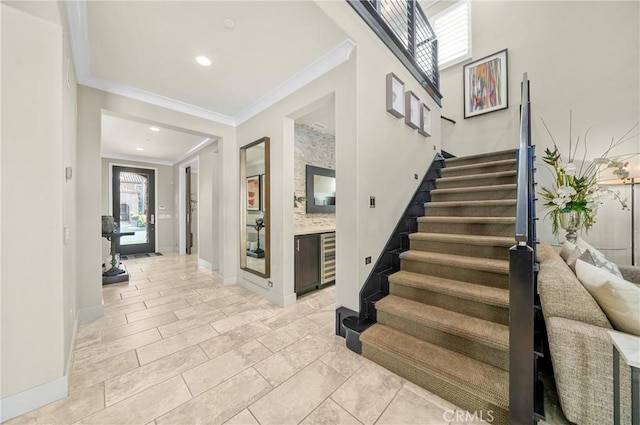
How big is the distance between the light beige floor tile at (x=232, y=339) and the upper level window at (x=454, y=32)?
5.71 meters

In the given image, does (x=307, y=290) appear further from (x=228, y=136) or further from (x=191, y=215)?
(x=191, y=215)

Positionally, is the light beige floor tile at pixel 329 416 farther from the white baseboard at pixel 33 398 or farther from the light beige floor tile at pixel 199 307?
the light beige floor tile at pixel 199 307

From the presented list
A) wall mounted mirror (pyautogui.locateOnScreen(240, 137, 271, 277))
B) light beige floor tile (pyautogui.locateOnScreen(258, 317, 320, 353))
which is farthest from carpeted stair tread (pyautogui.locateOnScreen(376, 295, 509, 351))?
wall mounted mirror (pyautogui.locateOnScreen(240, 137, 271, 277))

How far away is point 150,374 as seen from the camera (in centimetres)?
179

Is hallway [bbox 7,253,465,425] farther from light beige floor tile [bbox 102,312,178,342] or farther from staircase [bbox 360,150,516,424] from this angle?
staircase [bbox 360,150,516,424]

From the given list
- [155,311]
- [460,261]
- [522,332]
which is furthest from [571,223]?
[155,311]

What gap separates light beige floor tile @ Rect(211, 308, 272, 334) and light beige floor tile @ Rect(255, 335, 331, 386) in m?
0.73

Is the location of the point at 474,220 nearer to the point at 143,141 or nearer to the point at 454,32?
the point at 454,32

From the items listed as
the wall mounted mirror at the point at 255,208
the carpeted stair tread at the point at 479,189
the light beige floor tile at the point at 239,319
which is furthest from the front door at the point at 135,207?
the carpeted stair tread at the point at 479,189

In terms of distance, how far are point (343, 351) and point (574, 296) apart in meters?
1.63

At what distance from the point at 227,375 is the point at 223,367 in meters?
0.12

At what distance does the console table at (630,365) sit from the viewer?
3.10ft

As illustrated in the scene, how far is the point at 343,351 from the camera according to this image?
2068 millimetres

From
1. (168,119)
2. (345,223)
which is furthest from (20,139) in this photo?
(345,223)
